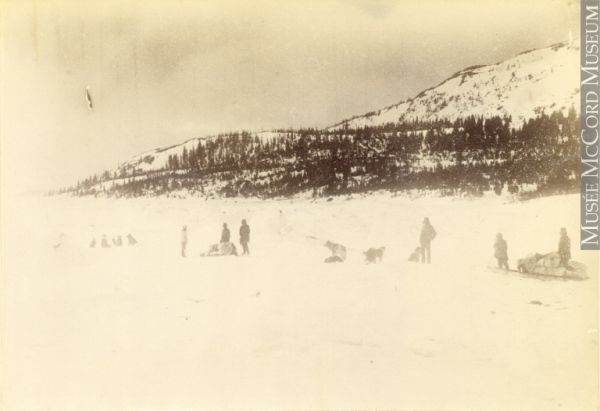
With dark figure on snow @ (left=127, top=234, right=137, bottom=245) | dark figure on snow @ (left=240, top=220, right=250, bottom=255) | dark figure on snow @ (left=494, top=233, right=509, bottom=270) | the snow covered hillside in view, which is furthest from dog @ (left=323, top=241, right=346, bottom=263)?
dark figure on snow @ (left=127, top=234, right=137, bottom=245)

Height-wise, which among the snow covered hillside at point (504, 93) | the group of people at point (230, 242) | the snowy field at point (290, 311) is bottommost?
the snowy field at point (290, 311)

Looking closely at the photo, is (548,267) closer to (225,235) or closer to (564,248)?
(564,248)

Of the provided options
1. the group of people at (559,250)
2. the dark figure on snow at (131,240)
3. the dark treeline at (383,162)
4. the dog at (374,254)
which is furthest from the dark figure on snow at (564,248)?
the dark figure on snow at (131,240)

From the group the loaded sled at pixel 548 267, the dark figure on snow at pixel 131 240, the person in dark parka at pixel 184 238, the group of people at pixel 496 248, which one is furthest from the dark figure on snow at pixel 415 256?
the dark figure on snow at pixel 131 240

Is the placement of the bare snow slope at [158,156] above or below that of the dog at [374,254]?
above

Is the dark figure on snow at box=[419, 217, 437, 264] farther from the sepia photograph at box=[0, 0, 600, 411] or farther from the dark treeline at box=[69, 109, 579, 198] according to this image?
the dark treeline at box=[69, 109, 579, 198]

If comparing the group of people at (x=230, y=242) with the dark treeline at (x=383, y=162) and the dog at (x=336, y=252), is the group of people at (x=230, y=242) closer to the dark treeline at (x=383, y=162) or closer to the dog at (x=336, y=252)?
the dark treeline at (x=383, y=162)
